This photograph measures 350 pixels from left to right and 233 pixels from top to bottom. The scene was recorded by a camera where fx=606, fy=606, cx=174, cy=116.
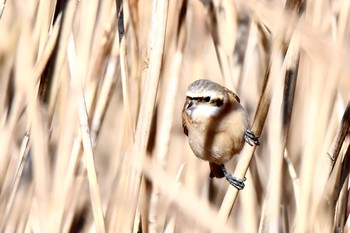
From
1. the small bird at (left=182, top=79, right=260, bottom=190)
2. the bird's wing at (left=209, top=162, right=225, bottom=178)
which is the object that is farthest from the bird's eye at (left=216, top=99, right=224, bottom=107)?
the bird's wing at (left=209, top=162, right=225, bottom=178)

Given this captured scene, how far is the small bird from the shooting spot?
4.35 feet

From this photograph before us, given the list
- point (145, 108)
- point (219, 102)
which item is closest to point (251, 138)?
point (219, 102)

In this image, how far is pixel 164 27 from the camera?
104 centimetres

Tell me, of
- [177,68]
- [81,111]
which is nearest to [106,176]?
[177,68]

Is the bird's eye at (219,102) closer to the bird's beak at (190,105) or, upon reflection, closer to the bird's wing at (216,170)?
the bird's beak at (190,105)

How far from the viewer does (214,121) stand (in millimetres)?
1385

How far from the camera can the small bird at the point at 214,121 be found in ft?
4.35

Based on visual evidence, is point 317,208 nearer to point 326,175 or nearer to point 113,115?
point 326,175

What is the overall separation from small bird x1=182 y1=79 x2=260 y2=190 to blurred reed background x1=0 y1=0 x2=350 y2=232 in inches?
1.9

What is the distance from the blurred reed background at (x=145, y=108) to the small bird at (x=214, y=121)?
0.05 m

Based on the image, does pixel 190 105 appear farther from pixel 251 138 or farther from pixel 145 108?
pixel 145 108

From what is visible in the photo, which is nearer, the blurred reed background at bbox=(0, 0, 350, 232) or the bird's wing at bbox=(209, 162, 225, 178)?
the blurred reed background at bbox=(0, 0, 350, 232)

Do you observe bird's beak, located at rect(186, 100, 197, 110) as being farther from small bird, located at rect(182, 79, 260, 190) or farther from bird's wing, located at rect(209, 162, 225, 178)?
bird's wing, located at rect(209, 162, 225, 178)

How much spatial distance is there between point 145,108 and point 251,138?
28 centimetres
